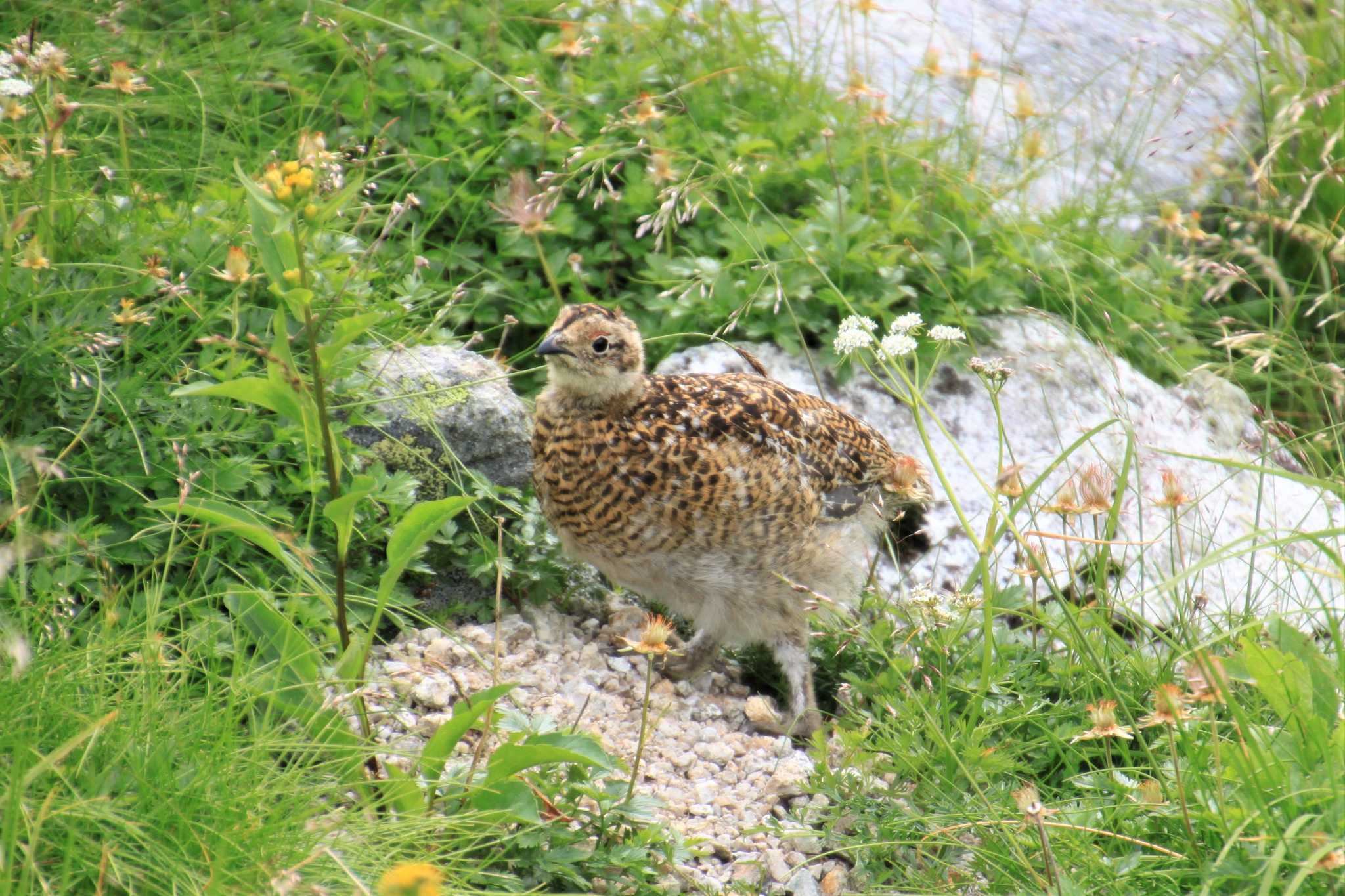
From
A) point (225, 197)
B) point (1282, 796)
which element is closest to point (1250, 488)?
point (1282, 796)

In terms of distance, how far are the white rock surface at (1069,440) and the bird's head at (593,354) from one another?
3.43ft

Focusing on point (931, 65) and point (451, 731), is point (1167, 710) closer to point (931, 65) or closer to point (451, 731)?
point (451, 731)

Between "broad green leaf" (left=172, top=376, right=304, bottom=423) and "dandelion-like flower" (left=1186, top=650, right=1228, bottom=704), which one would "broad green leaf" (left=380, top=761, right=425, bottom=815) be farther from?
"dandelion-like flower" (left=1186, top=650, right=1228, bottom=704)

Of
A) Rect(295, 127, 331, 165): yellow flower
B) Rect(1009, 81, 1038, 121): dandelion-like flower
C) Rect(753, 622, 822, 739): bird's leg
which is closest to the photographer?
Rect(295, 127, 331, 165): yellow flower

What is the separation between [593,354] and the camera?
14.0ft

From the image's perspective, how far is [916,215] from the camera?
5.61m

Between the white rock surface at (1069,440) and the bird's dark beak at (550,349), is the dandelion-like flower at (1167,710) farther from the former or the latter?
the bird's dark beak at (550,349)

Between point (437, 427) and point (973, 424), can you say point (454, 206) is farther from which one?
point (973, 424)

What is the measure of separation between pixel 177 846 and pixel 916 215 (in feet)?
13.2

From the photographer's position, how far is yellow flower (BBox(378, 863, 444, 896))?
2059 millimetres

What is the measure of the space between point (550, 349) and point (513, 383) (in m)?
1.02

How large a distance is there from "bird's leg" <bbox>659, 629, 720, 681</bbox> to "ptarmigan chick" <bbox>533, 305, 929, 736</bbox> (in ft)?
0.41

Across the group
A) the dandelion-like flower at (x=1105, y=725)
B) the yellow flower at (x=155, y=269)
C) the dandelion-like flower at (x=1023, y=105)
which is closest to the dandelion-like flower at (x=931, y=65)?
the dandelion-like flower at (x=1023, y=105)

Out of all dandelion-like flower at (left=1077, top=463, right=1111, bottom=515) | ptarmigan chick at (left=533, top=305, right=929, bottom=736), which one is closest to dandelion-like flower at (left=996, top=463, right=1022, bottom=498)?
dandelion-like flower at (left=1077, top=463, right=1111, bottom=515)
